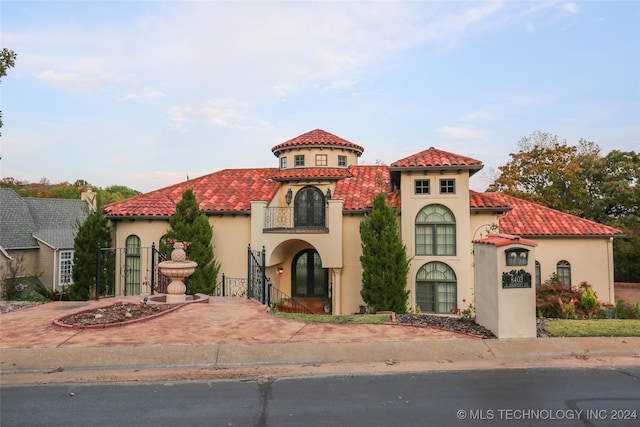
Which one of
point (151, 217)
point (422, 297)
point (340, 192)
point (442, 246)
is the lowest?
point (422, 297)

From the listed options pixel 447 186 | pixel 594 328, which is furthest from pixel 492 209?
pixel 594 328

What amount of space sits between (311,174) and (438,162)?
6275mm

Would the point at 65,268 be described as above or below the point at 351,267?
below

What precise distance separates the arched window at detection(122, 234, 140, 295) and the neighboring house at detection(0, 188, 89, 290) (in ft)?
33.1

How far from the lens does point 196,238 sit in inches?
679

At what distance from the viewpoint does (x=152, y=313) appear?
10.4m

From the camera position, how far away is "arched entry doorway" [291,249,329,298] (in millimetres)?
20188

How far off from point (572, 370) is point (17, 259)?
30089 millimetres

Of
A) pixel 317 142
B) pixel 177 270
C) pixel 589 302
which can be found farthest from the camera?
pixel 317 142

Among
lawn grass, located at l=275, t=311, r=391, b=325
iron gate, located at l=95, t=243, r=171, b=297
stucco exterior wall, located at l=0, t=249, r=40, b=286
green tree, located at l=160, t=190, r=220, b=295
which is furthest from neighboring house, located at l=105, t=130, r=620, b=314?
stucco exterior wall, located at l=0, t=249, r=40, b=286

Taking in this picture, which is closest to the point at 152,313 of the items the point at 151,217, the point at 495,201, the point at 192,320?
the point at 192,320

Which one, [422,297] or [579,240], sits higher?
[579,240]

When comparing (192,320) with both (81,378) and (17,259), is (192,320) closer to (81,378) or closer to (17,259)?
(81,378)

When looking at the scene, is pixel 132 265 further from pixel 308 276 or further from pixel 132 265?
pixel 308 276
